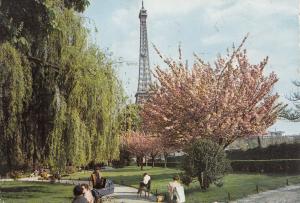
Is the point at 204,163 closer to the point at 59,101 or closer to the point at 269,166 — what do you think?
the point at 59,101

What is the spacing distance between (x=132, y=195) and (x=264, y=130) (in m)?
12.5

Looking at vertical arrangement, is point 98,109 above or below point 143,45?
below

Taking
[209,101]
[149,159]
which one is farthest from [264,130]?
[149,159]

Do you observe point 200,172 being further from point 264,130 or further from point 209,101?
point 264,130

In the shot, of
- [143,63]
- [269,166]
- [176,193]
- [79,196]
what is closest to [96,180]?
[176,193]

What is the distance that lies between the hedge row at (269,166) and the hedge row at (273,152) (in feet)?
10.2

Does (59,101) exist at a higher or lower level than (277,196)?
higher

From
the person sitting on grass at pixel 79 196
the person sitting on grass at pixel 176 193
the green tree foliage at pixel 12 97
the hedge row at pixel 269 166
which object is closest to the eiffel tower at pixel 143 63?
the hedge row at pixel 269 166

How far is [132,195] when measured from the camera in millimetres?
24688

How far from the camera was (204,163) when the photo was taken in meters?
23.8

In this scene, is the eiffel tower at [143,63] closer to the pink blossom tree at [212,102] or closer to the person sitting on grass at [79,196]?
the pink blossom tree at [212,102]

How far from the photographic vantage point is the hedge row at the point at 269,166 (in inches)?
1479

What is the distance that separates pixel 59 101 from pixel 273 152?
2792 centimetres

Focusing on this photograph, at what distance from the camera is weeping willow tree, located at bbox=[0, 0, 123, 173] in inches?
857
